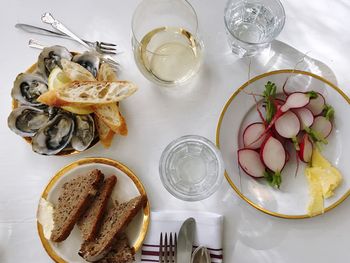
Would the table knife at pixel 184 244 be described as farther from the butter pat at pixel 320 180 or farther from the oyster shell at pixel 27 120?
the oyster shell at pixel 27 120

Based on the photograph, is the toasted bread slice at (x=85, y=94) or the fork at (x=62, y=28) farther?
the fork at (x=62, y=28)

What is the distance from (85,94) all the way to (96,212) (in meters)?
0.26

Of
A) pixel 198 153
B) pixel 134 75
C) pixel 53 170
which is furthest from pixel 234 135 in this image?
pixel 53 170

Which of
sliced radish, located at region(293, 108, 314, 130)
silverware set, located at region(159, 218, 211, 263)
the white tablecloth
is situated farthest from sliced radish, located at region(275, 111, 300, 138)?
silverware set, located at region(159, 218, 211, 263)

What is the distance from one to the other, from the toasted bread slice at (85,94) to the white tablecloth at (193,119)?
83 mm

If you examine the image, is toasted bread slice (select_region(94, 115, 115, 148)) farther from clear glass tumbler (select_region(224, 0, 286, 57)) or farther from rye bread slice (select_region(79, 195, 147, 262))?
clear glass tumbler (select_region(224, 0, 286, 57))

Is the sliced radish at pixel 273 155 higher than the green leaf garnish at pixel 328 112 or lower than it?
lower

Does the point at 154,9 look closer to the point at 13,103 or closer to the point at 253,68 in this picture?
the point at 253,68

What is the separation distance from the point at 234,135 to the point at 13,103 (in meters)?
0.50

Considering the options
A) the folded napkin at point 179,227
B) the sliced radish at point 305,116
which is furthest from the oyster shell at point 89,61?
the sliced radish at point 305,116

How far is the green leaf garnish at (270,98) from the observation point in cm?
104

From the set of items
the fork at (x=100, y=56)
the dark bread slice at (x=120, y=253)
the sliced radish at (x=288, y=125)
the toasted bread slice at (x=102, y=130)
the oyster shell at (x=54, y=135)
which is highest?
the fork at (x=100, y=56)

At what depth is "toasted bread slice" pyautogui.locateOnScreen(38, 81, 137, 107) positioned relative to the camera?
3.28ft

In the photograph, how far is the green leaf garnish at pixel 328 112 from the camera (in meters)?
1.04
